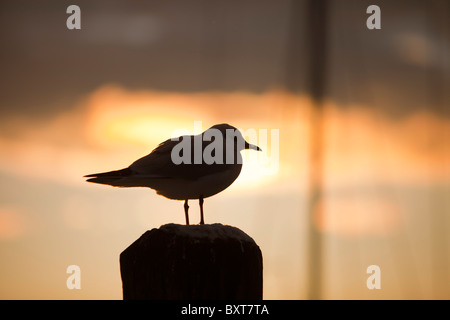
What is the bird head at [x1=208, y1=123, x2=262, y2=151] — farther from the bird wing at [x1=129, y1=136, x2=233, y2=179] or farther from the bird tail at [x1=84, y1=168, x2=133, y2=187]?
the bird tail at [x1=84, y1=168, x2=133, y2=187]

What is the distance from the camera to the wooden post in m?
4.25

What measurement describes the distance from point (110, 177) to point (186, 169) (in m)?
0.90

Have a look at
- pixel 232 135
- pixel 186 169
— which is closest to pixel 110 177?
pixel 186 169

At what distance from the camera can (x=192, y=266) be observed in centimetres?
429

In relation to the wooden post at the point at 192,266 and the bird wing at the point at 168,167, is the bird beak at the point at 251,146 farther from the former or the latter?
the wooden post at the point at 192,266

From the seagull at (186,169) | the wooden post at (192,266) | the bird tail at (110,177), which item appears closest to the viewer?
the wooden post at (192,266)

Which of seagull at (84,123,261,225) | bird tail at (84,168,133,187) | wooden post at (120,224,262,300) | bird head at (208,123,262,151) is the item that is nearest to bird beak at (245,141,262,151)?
bird head at (208,123,262,151)

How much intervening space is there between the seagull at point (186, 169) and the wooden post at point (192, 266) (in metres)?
1.87

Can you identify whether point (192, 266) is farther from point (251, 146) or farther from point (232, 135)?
point (251, 146)

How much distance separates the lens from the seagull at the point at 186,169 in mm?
6469

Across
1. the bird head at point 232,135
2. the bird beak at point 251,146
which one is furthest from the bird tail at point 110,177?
the bird beak at point 251,146
